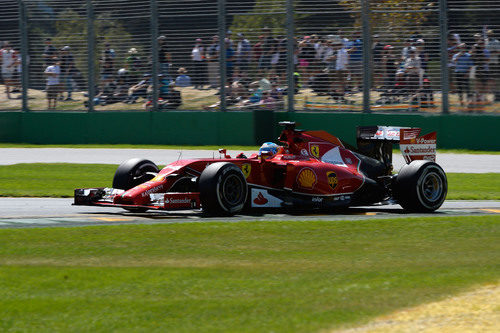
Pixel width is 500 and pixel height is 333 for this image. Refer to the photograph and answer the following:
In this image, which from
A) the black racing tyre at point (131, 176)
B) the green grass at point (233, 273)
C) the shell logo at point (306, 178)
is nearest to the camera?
the green grass at point (233, 273)

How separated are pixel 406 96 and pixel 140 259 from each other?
50.4ft

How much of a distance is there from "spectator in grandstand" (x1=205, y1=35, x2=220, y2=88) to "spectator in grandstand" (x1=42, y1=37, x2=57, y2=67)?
193 inches

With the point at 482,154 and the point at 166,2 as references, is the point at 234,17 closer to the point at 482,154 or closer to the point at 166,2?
the point at 166,2

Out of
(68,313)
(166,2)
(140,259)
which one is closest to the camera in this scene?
(68,313)

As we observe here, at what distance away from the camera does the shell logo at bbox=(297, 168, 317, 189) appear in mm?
12461

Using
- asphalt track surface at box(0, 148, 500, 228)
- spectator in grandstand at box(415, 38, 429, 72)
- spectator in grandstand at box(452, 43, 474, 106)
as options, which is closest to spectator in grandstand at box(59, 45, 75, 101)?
spectator in grandstand at box(415, 38, 429, 72)

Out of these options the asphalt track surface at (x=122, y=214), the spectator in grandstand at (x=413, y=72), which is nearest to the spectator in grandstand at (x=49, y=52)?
the spectator in grandstand at (x=413, y=72)

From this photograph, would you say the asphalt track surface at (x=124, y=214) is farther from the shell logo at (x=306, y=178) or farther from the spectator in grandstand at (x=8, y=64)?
the spectator in grandstand at (x=8, y=64)

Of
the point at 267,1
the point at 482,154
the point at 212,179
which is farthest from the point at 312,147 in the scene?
the point at 267,1

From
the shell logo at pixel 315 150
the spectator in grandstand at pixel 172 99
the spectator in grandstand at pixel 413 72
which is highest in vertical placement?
the spectator in grandstand at pixel 413 72

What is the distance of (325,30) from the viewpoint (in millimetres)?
23688

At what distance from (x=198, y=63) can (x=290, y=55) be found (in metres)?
2.68

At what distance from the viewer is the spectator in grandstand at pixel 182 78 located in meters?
25.3

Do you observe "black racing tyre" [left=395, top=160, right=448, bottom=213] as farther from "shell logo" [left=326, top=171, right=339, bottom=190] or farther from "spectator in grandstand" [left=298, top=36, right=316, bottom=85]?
"spectator in grandstand" [left=298, top=36, right=316, bottom=85]
